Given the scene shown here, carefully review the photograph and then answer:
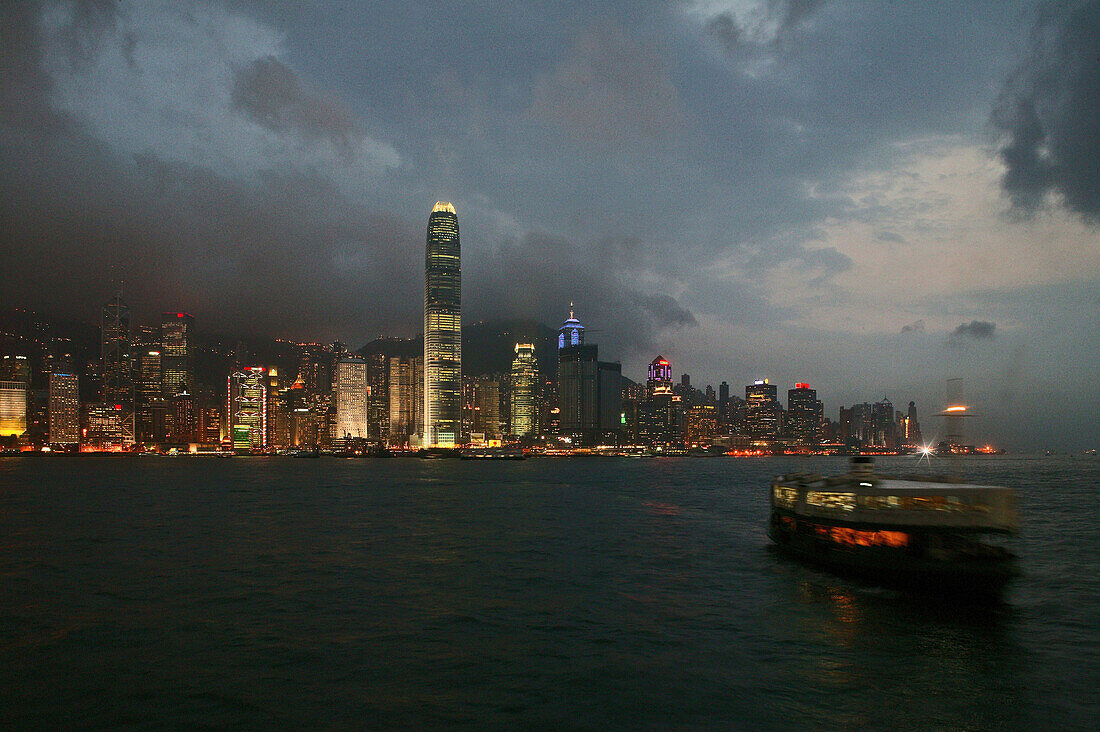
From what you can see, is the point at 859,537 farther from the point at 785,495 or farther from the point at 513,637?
the point at 513,637

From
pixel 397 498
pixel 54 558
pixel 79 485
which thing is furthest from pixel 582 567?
pixel 79 485

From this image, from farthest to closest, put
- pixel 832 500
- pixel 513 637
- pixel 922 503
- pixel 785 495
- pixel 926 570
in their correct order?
1. pixel 785 495
2. pixel 832 500
3. pixel 922 503
4. pixel 926 570
5. pixel 513 637

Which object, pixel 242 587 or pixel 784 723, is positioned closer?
pixel 784 723

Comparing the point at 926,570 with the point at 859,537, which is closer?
the point at 926,570

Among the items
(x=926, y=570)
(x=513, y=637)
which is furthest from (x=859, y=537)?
(x=513, y=637)

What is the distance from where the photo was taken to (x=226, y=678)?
920 inches

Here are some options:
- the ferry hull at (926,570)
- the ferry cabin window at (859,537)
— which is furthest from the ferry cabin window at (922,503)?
the ferry hull at (926,570)

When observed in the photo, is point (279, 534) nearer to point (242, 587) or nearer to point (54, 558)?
point (54, 558)

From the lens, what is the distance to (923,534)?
35688mm

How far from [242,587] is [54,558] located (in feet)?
62.5

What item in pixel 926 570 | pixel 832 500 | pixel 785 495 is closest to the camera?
pixel 926 570

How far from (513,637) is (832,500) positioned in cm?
2413

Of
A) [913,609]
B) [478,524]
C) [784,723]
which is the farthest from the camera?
[478,524]

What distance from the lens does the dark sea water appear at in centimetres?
2097
